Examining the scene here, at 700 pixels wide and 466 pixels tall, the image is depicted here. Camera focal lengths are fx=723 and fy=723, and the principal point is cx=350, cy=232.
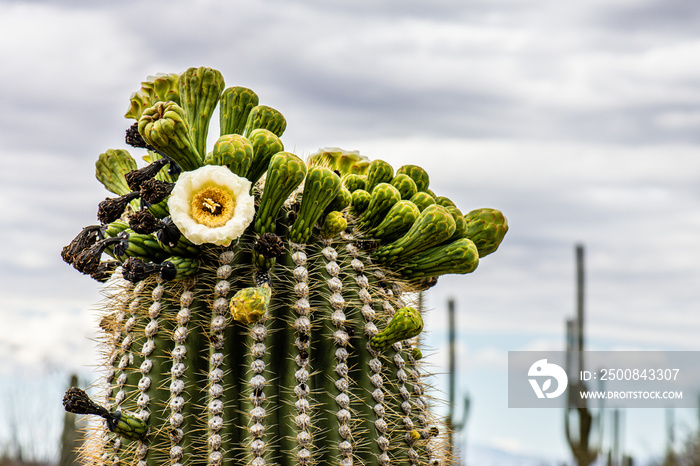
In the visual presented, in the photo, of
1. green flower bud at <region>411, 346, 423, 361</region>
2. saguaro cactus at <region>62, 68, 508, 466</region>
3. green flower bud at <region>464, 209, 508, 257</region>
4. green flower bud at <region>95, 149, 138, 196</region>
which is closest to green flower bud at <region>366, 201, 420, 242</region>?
saguaro cactus at <region>62, 68, 508, 466</region>

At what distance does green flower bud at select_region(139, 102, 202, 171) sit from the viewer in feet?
5.72

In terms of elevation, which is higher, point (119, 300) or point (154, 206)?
point (154, 206)

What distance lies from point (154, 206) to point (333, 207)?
0.48m

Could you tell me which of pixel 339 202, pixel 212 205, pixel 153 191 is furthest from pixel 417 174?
pixel 153 191

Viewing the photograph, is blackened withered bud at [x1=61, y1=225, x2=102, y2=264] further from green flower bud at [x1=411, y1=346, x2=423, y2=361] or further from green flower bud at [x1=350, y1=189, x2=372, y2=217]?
green flower bud at [x1=411, y1=346, x2=423, y2=361]

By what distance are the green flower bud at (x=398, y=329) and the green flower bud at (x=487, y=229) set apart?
1.45 ft

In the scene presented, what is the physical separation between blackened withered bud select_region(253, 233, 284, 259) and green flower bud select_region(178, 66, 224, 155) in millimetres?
340

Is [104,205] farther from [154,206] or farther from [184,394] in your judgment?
[184,394]

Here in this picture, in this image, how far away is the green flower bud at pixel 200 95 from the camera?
1.94 m

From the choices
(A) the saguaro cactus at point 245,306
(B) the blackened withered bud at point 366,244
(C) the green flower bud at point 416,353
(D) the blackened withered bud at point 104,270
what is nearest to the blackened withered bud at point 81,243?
(A) the saguaro cactus at point 245,306

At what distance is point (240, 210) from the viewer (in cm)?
175

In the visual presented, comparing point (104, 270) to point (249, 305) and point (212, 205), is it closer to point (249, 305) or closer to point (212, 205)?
point (212, 205)

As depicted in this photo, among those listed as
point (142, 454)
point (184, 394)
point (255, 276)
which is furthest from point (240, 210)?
point (142, 454)

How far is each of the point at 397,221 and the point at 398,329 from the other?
1.15 ft
